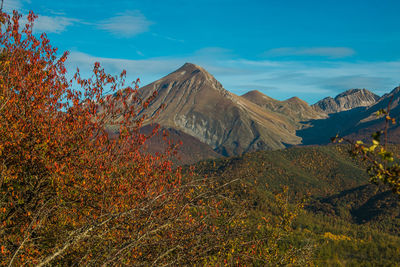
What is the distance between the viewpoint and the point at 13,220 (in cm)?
1186

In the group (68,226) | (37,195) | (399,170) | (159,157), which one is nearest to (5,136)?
(37,195)

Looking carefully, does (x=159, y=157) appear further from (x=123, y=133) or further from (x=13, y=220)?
(x=13, y=220)

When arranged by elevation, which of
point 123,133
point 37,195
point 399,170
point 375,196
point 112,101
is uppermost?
point 112,101

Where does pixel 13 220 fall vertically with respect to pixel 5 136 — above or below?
below

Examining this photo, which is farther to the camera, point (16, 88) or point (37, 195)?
point (16, 88)

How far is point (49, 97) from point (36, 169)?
167 inches

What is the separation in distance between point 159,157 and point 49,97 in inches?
274

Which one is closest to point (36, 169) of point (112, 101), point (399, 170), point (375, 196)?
point (112, 101)

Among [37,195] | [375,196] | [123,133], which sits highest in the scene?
[123,133]

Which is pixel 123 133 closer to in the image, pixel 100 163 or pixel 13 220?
pixel 100 163

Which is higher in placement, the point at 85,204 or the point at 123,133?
the point at 123,133

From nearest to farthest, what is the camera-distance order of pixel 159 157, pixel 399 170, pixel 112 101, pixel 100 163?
1. pixel 399 170
2. pixel 100 163
3. pixel 112 101
4. pixel 159 157

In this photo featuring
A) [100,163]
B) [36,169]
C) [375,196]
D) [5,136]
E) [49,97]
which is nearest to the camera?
[5,136]

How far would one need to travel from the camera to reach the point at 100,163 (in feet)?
45.3
